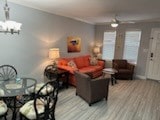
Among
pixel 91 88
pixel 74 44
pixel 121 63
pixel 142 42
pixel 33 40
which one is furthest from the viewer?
pixel 121 63

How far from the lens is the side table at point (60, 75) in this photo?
4281 mm

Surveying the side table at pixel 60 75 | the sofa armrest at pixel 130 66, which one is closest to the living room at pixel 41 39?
the side table at pixel 60 75

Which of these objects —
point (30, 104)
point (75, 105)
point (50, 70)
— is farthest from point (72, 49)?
point (30, 104)

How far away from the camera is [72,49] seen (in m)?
5.78

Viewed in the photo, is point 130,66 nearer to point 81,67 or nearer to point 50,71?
point 81,67

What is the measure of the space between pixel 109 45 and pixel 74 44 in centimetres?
210

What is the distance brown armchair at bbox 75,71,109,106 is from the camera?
131 inches

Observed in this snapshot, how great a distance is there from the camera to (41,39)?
432 cm

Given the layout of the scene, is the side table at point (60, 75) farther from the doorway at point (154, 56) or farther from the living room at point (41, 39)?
the doorway at point (154, 56)

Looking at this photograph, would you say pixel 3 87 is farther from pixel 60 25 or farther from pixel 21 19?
pixel 60 25

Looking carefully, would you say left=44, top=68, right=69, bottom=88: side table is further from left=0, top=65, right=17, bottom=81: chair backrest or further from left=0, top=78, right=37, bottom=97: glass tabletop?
left=0, top=78, right=37, bottom=97: glass tabletop

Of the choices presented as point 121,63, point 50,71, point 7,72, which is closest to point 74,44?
point 50,71

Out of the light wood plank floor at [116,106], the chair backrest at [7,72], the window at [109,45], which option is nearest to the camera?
the light wood plank floor at [116,106]

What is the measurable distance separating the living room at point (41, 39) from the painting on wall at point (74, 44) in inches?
6.6
